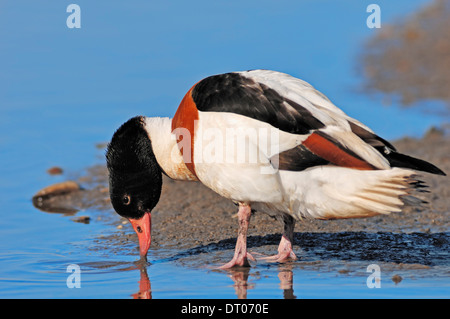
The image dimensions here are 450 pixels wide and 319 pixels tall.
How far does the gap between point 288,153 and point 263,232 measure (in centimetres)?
183

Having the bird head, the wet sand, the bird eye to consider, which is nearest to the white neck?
the bird head

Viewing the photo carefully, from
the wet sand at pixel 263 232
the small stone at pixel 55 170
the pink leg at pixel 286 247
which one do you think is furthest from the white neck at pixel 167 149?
the small stone at pixel 55 170

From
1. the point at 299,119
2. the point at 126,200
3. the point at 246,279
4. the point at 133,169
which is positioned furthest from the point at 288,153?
the point at 126,200

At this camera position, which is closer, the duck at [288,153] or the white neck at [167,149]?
the duck at [288,153]

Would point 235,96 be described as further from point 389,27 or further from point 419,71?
point 389,27

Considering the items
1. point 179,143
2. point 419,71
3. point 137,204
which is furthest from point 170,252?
point 419,71

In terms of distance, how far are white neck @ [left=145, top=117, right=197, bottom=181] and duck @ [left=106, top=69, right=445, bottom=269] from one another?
0.13 metres

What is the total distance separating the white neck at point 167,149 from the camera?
21.1ft

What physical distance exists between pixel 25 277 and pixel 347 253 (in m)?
2.65

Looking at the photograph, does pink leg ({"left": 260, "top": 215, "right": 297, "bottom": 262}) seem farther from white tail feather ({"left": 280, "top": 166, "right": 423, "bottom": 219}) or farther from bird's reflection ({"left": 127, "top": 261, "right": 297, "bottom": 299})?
white tail feather ({"left": 280, "top": 166, "right": 423, "bottom": 219})

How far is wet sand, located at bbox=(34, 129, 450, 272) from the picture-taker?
676 centimetres

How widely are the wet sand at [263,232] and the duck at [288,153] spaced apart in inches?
28.1

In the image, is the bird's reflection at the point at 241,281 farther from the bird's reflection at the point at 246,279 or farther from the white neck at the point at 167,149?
the white neck at the point at 167,149

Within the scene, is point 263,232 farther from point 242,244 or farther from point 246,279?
point 246,279
